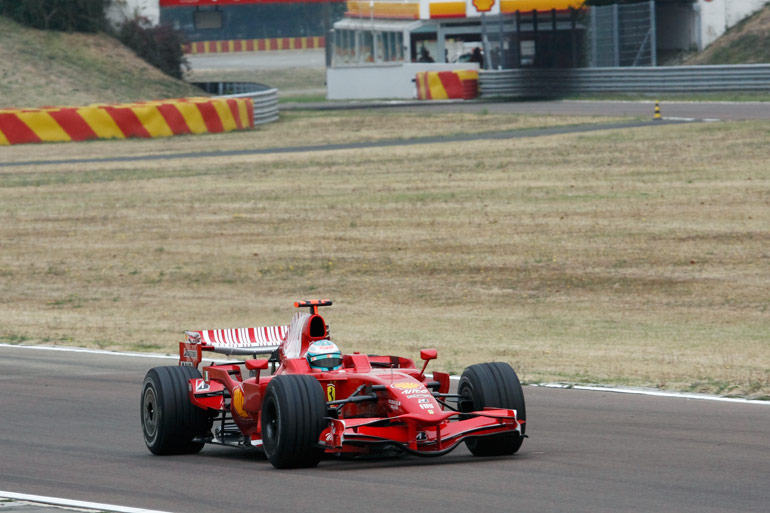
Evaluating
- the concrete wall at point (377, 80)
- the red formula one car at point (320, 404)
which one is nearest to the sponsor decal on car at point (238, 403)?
the red formula one car at point (320, 404)

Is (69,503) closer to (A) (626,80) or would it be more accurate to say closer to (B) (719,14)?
(A) (626,80)

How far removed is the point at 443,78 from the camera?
170 feet

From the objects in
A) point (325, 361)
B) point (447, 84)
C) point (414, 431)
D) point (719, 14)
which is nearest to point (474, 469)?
point (414, 431)

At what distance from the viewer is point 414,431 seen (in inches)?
317

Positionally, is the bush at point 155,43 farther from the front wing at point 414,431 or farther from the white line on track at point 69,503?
the front wing at point 414,431

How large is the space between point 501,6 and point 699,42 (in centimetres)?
1001

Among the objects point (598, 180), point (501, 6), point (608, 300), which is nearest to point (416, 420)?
point (608, 300)

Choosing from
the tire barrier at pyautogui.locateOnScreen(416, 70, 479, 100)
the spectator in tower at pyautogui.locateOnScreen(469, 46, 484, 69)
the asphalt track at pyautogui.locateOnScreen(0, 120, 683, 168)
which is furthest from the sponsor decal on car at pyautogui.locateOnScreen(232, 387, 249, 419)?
the spectator in tower at pyautogui.locateOnScreen(469, 46, 484, 69)

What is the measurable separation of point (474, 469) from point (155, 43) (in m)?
48.3

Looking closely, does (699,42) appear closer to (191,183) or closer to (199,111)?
(199,111)

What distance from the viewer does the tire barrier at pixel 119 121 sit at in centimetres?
3616

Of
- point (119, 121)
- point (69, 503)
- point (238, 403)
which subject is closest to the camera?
point (69, 503)

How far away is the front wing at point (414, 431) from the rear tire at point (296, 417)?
102 millimetres

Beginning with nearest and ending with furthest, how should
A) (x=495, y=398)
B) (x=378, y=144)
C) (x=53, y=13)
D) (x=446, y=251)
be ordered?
(x=495, y=398), (x=446, y=251), (x=378, y=144), (x=53, y=13)
